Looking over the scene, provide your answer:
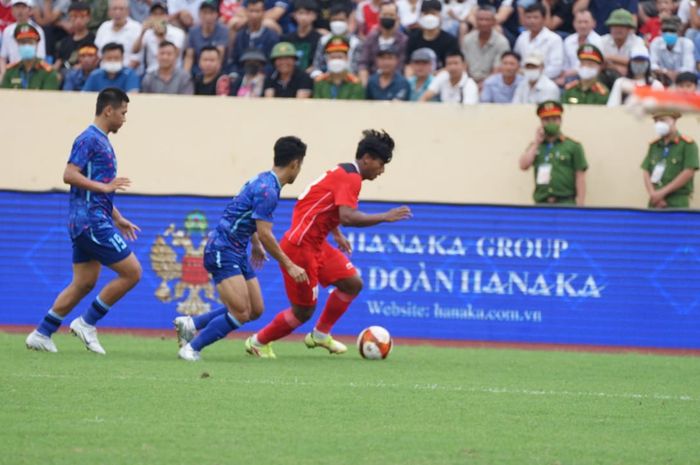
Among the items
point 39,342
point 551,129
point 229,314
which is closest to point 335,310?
point 229,314

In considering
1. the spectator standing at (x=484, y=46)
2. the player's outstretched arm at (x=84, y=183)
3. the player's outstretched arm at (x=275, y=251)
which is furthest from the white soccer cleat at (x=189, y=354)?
the spectator standing at (x=484, y=46)

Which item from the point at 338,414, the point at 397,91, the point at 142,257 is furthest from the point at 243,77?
the point at 338,414

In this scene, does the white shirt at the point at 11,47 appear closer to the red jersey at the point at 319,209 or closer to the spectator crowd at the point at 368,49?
the spectator crowd at the point at 368,49

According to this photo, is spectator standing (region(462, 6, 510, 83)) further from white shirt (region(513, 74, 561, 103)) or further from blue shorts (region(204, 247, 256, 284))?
blue shorts (region(204, 247, 256, 284))

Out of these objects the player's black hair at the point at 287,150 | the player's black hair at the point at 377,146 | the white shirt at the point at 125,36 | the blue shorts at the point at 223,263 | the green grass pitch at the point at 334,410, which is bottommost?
the green grass pitch at the point at 334,410

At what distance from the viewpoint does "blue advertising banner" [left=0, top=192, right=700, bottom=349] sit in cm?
1723

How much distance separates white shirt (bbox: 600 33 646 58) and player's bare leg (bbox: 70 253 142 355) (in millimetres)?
8226

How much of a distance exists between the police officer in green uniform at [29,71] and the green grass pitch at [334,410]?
22.2ft

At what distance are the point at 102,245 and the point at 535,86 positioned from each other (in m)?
7.83

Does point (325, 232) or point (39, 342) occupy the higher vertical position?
point (325, 232)

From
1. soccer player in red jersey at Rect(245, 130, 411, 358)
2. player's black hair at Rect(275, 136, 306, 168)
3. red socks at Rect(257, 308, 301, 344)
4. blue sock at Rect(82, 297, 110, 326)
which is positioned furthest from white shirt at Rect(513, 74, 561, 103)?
blue sock at Rect(82, 297, 110, 326)

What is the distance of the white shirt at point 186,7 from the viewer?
71.1 feet

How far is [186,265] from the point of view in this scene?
58.3 feet

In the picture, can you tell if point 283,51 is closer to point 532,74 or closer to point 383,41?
point 383,41
